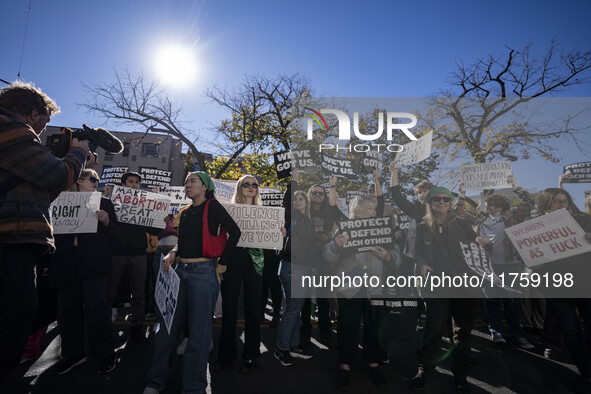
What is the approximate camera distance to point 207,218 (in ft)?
10.1

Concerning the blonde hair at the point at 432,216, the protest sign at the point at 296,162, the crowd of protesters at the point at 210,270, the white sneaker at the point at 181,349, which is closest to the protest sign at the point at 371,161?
the crowd of protesters at the point at 210,270

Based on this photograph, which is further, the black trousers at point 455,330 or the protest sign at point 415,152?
the protest sign at point 415,152

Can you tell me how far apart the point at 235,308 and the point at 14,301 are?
7.54 feet

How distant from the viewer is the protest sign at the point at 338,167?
584cm

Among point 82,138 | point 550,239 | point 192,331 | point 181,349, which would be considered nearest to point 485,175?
point 550,239

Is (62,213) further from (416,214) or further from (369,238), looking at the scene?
(416,214)

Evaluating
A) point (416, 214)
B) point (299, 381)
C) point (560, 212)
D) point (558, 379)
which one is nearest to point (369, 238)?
point (416, 214)

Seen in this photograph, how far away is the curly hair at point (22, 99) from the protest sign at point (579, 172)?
825 cm

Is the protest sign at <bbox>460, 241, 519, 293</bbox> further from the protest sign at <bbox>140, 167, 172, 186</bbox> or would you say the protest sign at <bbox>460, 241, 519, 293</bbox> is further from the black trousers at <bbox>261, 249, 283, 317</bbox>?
the protest sign at <bbox>140, 167, 172, 186</bbox>

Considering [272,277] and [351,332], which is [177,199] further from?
[351,332]

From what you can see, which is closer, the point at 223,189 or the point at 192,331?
the point at 192,331

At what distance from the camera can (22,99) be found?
A: 1.92 metres

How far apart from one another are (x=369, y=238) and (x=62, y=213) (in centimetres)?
364

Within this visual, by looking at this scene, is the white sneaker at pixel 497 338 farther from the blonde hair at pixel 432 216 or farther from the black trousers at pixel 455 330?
the blonde hair at pixel 432 216
